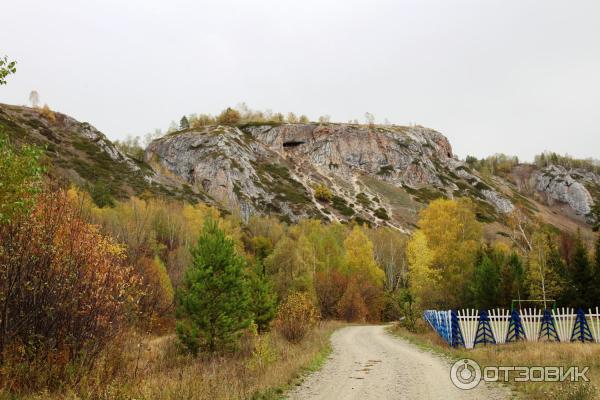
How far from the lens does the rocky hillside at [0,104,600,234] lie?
106 metres

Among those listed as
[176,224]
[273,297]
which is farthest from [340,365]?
[176,224]

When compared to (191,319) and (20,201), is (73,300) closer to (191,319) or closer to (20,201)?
(20,201)

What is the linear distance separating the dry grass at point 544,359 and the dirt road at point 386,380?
756mm

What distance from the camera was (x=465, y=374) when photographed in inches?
506

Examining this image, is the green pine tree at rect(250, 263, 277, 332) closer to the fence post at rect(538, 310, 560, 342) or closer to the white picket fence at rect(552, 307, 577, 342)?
the fence post at rect(538, 310, 560, 342)

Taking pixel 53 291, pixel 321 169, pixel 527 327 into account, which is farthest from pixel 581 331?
pixel 321 169

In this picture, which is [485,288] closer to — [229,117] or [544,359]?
[544,359]

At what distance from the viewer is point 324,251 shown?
197ft

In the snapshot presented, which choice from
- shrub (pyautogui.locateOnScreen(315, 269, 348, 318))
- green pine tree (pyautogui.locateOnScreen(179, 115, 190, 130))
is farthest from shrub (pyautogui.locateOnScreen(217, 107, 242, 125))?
shrub (pyautogui.locateOnScreen(315, 269, 348, 318))

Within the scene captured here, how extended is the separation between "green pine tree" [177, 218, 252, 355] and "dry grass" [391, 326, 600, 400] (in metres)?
10.1

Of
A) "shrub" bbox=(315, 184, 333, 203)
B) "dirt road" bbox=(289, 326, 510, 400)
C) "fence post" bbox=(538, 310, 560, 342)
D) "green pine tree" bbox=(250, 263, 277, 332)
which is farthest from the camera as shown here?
"shrub" bbox=(315, 184, 333, 203)

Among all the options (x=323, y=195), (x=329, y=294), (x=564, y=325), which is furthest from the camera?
(x=323, y=195)

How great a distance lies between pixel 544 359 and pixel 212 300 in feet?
49.8

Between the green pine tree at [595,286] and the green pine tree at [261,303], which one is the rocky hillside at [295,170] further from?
the green pine tree at [595,286]
